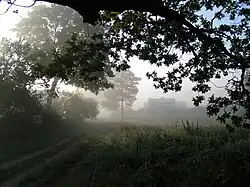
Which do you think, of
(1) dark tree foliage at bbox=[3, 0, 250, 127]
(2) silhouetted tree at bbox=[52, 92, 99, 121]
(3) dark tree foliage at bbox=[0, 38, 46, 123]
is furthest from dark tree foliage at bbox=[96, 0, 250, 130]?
(2) silhouetted tree at bbox=[52, 92, 99, 121]

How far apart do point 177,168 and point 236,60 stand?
4775 millimetres

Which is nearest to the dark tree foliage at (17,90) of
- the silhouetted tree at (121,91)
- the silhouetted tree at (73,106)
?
the silhouetted tree at (73,106)

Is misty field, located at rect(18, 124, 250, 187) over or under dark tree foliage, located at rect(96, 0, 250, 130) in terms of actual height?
under

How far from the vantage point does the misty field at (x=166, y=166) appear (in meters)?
10.7

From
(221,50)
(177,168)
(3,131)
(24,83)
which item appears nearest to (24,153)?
(3,131)

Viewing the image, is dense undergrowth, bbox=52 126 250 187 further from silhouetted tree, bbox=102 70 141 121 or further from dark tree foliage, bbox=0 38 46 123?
silhouetted tree, bbox=102 70 141 121

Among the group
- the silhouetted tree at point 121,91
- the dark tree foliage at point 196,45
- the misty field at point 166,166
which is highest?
the silhouetted tree at point 121,91

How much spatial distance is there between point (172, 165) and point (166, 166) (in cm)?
41

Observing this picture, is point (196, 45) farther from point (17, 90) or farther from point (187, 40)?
point (17, 90)

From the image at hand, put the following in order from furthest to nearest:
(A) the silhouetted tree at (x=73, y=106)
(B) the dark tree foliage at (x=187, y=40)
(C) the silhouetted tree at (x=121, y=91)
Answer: (C) the silhouetted tree at (x=121, y=91), (A) the silhouetted tree at (x=73, y=106), (B) the dark tree foliage at (x=187, y=40)

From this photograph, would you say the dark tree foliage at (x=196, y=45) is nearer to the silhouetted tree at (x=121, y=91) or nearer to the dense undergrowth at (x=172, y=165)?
the dense undergrowth at (x=172, y=165)

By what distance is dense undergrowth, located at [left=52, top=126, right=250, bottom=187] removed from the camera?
417 inches

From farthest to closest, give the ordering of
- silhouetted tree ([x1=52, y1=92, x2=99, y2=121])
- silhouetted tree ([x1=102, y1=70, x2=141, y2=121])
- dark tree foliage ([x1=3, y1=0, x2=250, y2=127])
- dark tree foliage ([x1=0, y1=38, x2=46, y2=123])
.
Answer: silhouetted tree ([x1=102, y1=70, x2=141, y2=121])
silhouetted tree ([x1=52, y1=92, x2=99, y2=121])
dark tree foliage ([x1=0, y1=38, x2=46, y2=123])
dark tree foliage ([x1=3, y1=0, x2=250, y2=127])

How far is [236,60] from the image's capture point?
28.8 feet
